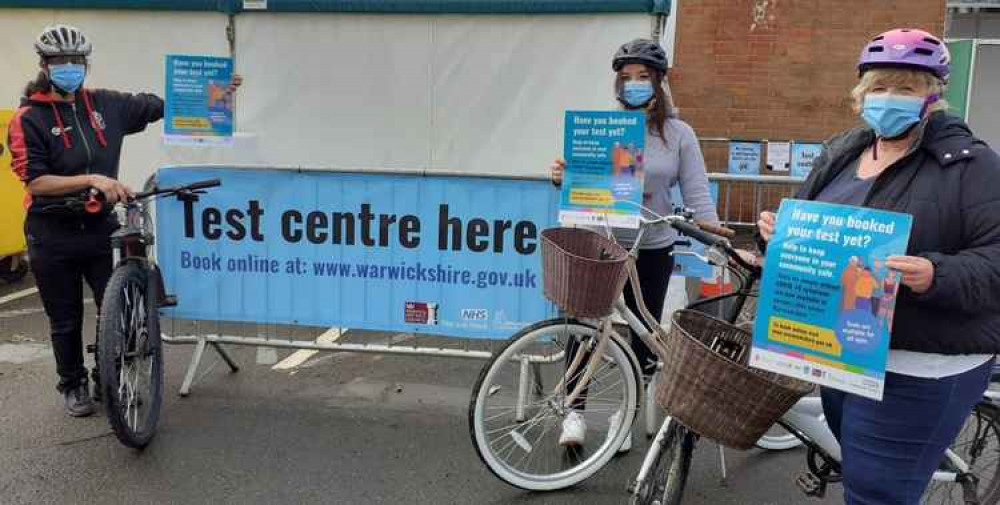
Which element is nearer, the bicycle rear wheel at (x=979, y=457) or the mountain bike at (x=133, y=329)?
the bicycle rear wheel at (x=979, y=457)

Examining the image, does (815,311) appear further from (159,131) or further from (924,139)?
(159,131)

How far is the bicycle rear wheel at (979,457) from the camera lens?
2982 mm

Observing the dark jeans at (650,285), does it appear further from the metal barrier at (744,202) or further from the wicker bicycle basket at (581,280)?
the metal barrier at (744,202)

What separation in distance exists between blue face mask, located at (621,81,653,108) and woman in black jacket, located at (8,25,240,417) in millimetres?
2374

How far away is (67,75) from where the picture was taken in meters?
3.85

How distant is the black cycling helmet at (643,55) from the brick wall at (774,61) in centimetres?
719

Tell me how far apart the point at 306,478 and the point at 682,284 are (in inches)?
130

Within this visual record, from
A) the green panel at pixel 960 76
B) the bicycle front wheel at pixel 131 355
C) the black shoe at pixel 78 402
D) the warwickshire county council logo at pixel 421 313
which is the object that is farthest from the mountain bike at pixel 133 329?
the green panel at pixel 960 76

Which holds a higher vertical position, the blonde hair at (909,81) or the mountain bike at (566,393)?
the blonde hair at (909,81)

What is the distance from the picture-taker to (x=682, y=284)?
19.7ft

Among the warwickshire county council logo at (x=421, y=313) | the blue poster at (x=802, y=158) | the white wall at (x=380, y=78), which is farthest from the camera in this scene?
the blue poster at (x=802, y=158)

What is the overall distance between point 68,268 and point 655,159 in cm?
292

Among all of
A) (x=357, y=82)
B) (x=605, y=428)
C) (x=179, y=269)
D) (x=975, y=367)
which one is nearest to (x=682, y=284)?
(x=605, y=428)

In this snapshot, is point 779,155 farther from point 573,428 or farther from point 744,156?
point 573,428
